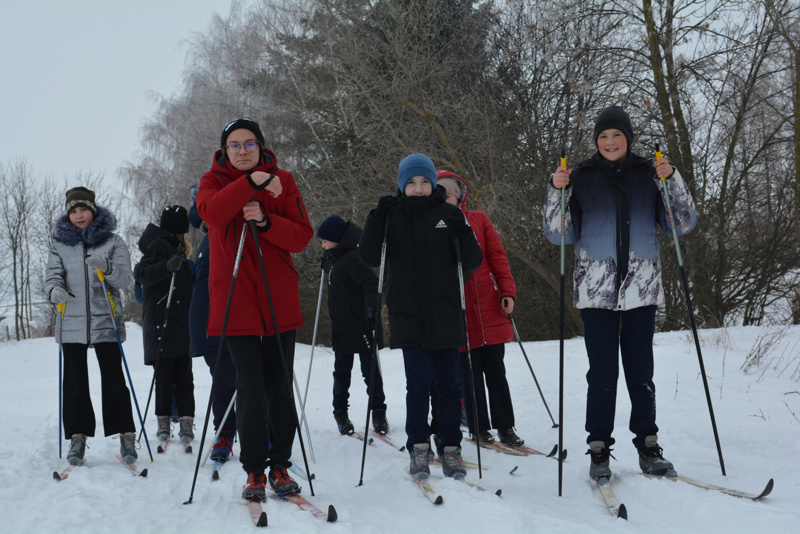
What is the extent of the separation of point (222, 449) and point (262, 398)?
134 centimetres

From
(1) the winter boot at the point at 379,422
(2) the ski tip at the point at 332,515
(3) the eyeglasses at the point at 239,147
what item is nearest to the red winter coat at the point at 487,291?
(1) the winter boot at the point at 379,422

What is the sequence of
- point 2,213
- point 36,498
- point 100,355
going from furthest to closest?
point 2,213, point 100,355, point 36,498

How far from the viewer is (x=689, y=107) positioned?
11.6 meters

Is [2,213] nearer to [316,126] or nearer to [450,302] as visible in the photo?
[316,126]

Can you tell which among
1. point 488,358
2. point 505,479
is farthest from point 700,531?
point 488,358

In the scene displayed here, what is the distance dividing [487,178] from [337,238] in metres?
7.60

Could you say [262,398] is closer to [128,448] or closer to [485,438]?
[128,448]

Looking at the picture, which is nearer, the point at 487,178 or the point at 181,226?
the point at 181,226

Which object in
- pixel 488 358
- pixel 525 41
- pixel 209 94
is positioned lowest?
pixel 488 358

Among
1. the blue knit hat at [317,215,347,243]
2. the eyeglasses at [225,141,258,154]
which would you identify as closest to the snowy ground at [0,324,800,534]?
the blue knit hat at [317,215,347,243]

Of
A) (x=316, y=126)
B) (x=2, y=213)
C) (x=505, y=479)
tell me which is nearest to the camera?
(x=505, y=479)

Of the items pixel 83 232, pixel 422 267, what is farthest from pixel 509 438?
pixel 83 232

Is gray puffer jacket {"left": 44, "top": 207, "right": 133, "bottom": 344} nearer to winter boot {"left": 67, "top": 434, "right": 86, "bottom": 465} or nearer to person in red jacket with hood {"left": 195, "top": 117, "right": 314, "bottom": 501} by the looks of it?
winter boot {"left": 67, "top": 434, "right": 86, "bottom": 465}

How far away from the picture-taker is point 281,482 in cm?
338
